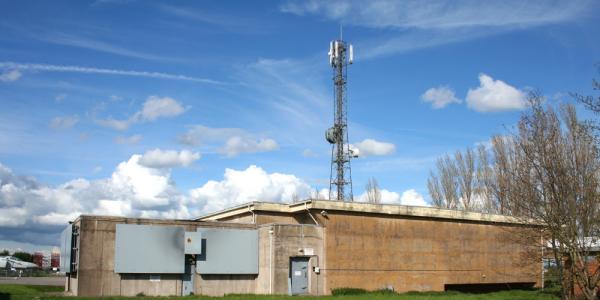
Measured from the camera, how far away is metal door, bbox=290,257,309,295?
34.8 metres

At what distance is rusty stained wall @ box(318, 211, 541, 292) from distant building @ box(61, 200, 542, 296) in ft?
0.21

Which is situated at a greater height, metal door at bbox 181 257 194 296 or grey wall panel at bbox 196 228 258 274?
Answer: grey wall panel at bbox 196 228 258 274

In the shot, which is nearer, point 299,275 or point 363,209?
point 299,275

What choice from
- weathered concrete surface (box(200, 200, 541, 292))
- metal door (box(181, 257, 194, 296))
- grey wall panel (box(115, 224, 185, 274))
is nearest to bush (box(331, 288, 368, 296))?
weathered concrete surface (box(200, 200, 541, 292))

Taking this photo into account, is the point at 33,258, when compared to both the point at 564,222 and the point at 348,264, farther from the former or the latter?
the point at 564,222

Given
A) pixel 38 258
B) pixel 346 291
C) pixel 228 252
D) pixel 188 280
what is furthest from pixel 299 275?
pixel 38 258

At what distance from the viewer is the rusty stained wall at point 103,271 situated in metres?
30.6

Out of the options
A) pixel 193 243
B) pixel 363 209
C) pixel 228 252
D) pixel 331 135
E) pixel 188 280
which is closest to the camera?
pixel 193 243

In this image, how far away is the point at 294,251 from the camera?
34969 millimetres

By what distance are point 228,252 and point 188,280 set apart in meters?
2.63

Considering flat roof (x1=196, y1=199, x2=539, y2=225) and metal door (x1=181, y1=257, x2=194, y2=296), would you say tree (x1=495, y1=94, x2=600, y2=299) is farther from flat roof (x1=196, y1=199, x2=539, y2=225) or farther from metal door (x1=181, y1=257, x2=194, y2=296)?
metal door (x1=181, y1=257, x2=194, y2=296)

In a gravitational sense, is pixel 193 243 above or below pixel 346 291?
above

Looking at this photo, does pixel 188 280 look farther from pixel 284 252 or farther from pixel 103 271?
pixel 284 252

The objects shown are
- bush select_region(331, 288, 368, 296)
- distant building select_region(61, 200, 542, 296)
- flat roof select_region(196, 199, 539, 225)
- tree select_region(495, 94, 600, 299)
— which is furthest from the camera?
flat roof select_region(196, 199, 539, 225)
